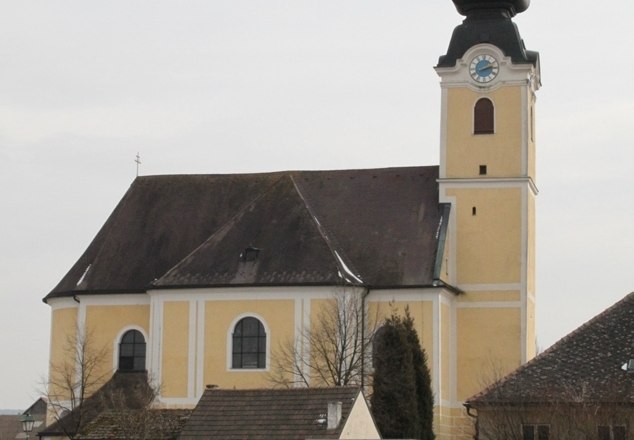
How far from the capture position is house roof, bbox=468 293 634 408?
43562 mm

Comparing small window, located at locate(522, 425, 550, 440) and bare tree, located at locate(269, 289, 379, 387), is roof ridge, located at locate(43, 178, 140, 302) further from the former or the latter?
small window, located at locate(522, 425, 550, 440)

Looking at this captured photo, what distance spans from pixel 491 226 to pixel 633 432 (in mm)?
18377

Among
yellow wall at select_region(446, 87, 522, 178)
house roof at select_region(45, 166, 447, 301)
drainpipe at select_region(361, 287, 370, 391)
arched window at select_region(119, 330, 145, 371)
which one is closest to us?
drainpipe at select_region(361, 287, 370, 391)

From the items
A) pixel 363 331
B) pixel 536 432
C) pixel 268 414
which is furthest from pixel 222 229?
pixel 536 432

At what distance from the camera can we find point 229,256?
59094mm

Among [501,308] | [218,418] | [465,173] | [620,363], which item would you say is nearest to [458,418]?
[501,308]

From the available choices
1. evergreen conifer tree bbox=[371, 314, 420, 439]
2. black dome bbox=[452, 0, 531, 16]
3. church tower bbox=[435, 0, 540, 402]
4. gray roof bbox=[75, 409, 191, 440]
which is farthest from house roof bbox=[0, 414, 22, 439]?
evergreen conifer tree bbox=[371, 314, 420, 439]

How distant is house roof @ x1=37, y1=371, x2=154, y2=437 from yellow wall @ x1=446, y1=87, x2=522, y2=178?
13701 mm

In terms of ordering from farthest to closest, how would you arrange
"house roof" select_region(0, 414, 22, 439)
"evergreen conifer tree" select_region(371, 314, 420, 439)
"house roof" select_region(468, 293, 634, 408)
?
"house roof" select_region(0, 414, 22, 439), "evergreen conifer tree" select_region(371, 314, 420, 439), "house roof" select_region(468, 293, 634, 408)

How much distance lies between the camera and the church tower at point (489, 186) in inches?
2296

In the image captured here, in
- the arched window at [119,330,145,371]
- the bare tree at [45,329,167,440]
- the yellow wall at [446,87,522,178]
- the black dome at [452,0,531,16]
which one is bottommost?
the bare tree at [45,329,167,440]

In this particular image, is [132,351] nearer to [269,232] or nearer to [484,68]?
[269,232]

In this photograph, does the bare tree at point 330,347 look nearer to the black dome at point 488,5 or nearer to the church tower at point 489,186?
the church tower at point 489,186

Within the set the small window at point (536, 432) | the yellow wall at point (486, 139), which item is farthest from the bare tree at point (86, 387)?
the small window at point (536, 432)
